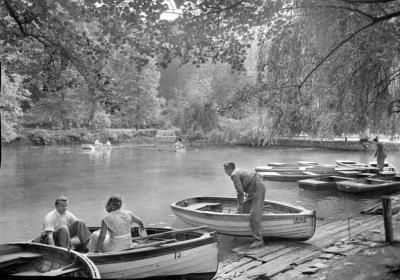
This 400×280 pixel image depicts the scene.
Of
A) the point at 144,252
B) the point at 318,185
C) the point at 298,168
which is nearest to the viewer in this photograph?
the point at 144,252

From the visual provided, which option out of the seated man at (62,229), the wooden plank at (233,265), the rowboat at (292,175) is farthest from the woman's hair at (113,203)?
the rowboat at (292,175)

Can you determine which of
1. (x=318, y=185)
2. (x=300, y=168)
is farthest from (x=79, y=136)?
(x=318, y=185)

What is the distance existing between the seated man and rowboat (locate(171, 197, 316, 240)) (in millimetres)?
3093

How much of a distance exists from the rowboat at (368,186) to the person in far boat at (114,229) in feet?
37.5

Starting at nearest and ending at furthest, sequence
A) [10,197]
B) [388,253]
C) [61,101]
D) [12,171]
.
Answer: [388,253]
[10,197]
[12,171]
[61,101]

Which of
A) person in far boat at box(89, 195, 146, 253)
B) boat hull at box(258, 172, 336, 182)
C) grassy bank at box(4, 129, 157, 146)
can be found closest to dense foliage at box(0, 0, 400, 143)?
person in far boat at box(89, 195, 146, 253)

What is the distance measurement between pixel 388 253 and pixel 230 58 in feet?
13.9

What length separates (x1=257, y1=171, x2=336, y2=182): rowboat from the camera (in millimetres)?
19750

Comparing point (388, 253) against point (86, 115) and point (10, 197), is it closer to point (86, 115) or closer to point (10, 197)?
point (10, 197)

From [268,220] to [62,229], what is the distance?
4.10 metres

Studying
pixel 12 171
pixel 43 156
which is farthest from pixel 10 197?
pixel 43 156

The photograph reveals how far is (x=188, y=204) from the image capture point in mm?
11086

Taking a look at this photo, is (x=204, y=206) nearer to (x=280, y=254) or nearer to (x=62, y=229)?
(x=280, y=254)

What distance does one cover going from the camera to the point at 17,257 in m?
5.88
